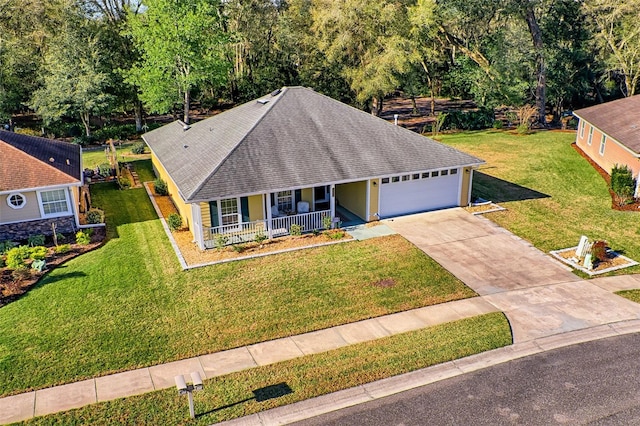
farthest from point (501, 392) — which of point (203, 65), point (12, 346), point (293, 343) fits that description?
point (203, 65)

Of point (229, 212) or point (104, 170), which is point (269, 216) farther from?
point (104, 170)

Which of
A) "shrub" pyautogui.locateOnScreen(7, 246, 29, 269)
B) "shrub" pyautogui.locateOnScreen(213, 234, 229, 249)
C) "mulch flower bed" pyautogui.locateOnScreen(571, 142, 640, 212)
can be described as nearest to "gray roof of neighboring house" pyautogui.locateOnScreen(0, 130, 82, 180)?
"shrub" pyautogui.locateOnScreen(7, 246, 29, 269)

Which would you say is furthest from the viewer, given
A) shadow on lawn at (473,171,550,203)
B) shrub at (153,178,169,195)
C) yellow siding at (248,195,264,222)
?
shrub at (153,178,169,195)

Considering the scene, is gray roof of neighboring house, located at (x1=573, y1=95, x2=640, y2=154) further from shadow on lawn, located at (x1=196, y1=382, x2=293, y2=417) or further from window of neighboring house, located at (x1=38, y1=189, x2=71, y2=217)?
window of neighboring house, located at (x1=38, y1=189, x2=71, y2=217)

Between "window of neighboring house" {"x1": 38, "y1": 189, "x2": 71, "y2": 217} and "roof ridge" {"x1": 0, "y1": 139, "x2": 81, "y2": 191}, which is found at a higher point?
"roof ridge" {"x1": 0, "y1": 139, "x2": 81, "y2": 191}

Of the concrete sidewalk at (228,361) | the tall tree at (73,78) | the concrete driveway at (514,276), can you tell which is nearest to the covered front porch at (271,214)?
the concrete driveway at (514,276)

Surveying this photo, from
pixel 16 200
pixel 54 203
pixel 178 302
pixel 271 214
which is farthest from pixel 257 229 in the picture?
pixel 16 200

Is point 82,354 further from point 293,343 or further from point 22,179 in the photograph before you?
point 22,179
